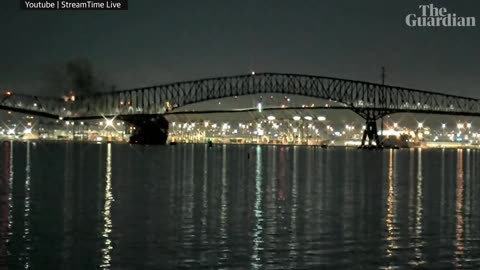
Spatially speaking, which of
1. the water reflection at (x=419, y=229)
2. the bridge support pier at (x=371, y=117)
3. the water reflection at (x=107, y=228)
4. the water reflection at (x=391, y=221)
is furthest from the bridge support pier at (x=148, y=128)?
the water reflection at (x=419, y=229)

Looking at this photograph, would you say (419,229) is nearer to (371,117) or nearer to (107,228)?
(107,228)

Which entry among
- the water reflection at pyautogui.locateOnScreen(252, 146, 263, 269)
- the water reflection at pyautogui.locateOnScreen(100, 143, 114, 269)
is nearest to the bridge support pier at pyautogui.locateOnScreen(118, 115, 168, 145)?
the water reflection at pyautogui.locateOnScreen(100, 143, 114, 269)

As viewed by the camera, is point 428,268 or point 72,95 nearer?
point 428,268

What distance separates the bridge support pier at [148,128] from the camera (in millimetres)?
166250

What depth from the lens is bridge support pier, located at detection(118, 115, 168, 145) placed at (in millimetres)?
166250

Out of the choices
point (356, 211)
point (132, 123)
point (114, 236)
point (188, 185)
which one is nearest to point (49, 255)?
point (114, 236)

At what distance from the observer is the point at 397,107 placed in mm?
179375

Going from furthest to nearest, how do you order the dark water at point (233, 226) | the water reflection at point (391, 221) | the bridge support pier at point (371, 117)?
the bridge support pier at point (371, 117) < the water reflection at point (391, 221) < the dark water at point (233, 226)

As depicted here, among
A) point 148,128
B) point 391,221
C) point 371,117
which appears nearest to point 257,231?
point 391,221

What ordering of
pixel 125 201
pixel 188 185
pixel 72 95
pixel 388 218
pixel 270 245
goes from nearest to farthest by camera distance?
1. pixel 270 245
2. pixel 388 218
3. pixel 125 201
4. pixel 188 185
5. pixel 72 95

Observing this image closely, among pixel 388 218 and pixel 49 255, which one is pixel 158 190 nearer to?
pixel 388 218

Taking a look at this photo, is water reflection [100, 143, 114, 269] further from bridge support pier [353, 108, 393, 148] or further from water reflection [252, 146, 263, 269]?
bridge support pier [353, 108, 393, 148]

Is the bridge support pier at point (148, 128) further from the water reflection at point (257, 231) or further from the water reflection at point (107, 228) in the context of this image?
the water reflection at point (257, 231)

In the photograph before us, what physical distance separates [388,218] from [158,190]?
1449cm
